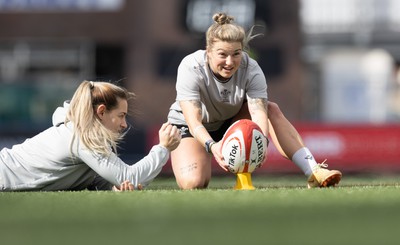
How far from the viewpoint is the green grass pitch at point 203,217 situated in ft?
14.1

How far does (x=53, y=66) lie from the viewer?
25250mm

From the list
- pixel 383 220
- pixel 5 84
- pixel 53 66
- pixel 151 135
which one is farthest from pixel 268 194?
pixel 53 66

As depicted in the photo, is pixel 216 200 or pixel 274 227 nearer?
pixel 274 227

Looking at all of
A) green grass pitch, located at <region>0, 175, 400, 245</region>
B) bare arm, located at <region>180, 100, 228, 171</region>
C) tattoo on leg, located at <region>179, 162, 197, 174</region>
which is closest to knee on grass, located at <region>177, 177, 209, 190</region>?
tattoo on leg, located at <region>179, 162, 197, 174</region>

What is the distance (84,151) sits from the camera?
724 cm

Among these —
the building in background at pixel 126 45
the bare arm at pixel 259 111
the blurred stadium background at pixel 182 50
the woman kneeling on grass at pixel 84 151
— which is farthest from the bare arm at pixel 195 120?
the building in background at pixel 126 45

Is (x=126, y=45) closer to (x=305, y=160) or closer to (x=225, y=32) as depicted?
(x=305, y=160)

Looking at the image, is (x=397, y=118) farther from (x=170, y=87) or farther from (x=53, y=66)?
(x=53, y=66)

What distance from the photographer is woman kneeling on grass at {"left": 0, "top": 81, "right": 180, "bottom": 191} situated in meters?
7.29

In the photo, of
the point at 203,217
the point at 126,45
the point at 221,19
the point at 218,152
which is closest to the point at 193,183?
the point at 218,152

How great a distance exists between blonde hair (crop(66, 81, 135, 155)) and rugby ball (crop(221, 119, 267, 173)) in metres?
0.79

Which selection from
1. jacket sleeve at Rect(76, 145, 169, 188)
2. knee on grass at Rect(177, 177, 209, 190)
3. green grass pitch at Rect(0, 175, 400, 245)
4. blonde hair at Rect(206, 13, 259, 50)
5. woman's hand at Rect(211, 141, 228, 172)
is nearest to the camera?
green grass pitch at Rect(0, 175, 400, 245)

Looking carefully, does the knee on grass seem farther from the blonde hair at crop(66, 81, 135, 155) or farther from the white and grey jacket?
the blonde hair at crop(66, 81, 135, 155)

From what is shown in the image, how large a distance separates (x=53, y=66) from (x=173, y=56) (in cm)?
295
